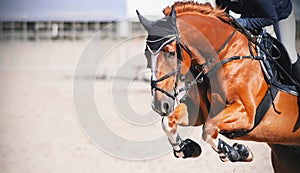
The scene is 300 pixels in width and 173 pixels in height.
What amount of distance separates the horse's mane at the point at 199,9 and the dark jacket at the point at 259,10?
9cm

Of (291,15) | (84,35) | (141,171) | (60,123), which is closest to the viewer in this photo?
(291,15)

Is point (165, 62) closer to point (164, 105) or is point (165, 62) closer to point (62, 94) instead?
point (164, 105)

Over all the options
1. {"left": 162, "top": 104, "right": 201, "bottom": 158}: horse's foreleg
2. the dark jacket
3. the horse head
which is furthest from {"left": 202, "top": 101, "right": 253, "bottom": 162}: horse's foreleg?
the dark jacket

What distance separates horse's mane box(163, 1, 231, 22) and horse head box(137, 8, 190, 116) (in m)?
0.17

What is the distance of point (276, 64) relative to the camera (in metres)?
3.38

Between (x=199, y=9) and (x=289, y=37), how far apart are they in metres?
0.54

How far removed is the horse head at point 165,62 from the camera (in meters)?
2.92

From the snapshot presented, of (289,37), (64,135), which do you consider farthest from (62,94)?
(289,37)

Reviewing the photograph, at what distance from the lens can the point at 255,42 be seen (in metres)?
3.29

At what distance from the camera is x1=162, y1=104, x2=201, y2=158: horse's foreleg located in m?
3.12

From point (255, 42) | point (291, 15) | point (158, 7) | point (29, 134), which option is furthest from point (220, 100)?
point (158, 7)

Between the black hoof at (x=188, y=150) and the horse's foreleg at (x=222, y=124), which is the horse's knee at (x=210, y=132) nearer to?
the horse's foreleg at (x=222, y=124)

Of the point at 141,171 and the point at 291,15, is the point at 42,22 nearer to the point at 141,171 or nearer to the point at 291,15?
the point at 141,171

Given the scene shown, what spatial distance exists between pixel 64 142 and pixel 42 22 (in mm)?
9368
